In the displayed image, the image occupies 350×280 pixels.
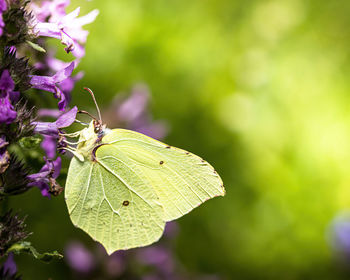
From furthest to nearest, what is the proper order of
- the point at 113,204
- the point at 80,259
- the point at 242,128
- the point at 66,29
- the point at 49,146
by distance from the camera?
1. the point at 242,128
2. the point at 80,259
3. the point at 113,204
4. the point at 49,146
5. the point at 66,29

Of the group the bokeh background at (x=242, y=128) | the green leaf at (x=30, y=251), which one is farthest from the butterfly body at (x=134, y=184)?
the bokeh background at (x=242, y=128)

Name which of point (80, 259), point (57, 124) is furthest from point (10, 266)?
point (80, 259)

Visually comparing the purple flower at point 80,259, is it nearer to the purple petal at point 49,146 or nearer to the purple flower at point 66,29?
the purple petal at point 49,146

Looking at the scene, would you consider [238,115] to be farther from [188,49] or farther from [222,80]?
[188,49]

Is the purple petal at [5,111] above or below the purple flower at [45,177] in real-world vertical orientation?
above

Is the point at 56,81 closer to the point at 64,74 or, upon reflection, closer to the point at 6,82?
the point at 64,74

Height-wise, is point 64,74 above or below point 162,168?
above

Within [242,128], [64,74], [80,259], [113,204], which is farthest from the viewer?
[242,128]
